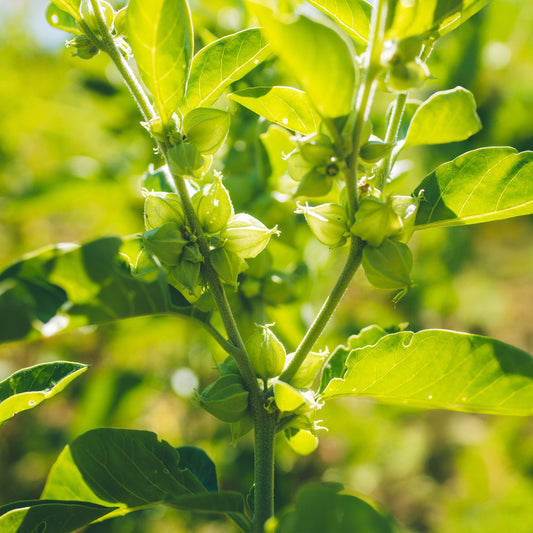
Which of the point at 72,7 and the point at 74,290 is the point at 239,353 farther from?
the point at 72,7

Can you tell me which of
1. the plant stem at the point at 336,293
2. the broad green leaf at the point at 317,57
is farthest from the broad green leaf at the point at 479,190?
the broad green leaf at the point at 317,57

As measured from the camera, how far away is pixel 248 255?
2.27ft

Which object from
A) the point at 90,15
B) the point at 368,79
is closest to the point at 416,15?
the point at 368,79

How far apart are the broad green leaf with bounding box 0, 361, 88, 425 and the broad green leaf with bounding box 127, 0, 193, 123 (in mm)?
366

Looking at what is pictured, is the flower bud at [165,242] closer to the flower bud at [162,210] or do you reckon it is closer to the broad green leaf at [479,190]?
the flower bud at [162,210]

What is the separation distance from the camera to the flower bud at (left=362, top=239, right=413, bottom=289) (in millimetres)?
626

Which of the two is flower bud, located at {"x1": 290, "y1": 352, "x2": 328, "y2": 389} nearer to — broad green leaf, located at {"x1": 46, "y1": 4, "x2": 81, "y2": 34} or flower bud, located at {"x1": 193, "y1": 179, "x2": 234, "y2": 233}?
flower bud, located at {"x1": 193, "y1": 179, "x2": 234, "y2": 233}

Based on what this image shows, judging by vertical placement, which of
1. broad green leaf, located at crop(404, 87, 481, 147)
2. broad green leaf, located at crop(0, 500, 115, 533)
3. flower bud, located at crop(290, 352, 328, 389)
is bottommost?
broad green leaf, located at crop(0, 500, 115, 533)

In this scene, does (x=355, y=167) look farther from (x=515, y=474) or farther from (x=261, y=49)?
(x=515, y=474)

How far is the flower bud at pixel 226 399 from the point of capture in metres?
0.65

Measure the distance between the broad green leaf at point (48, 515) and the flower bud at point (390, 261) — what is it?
1.66 ft

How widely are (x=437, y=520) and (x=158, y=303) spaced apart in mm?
3107

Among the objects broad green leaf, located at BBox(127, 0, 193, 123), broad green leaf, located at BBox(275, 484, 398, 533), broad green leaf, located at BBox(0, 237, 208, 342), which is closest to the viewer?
broad green leaf, located at BBox(275, 484, 398, 533)

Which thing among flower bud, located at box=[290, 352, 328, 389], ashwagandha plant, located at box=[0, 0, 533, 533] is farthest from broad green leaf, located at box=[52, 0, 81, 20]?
flower bud, located at box=[290, 352, 328, 389]
